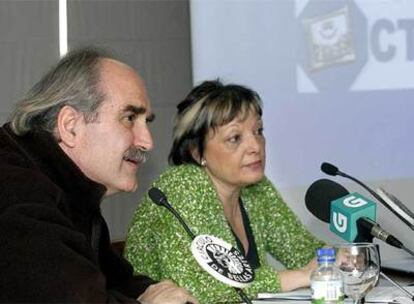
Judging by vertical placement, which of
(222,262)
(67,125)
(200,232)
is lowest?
(200,232)

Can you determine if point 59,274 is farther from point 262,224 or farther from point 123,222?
point 123,222

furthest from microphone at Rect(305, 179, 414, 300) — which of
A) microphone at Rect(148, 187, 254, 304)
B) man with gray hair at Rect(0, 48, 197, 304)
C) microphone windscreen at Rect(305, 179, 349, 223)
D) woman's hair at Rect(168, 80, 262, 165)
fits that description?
woman's hair at Rect(168, 80, 262, 165)

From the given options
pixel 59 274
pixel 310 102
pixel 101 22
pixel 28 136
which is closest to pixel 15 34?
pixel 101 22

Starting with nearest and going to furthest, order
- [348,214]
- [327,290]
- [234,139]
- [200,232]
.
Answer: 1. [327,290]
2. [348,214]
3. [200,232]
4. [234,139]

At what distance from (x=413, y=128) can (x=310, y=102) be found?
449 millimetres

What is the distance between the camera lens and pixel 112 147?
1.69m

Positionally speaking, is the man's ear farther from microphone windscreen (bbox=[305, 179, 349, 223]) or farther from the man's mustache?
microphone windscreen (bbox=[305, 179, 349, 223])

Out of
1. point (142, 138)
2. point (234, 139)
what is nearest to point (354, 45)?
point (234, 139)

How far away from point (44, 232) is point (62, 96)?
45 centimetres

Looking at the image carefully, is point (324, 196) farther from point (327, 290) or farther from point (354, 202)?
point (327, 290)

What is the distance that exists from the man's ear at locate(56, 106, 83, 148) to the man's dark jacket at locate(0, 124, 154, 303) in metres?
0.05

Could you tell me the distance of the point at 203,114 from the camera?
2541 millimetres

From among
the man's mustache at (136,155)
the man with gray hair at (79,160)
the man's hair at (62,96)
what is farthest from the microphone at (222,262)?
the man's hair at (62,96)

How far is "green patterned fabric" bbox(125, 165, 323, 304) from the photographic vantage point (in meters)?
2.12
